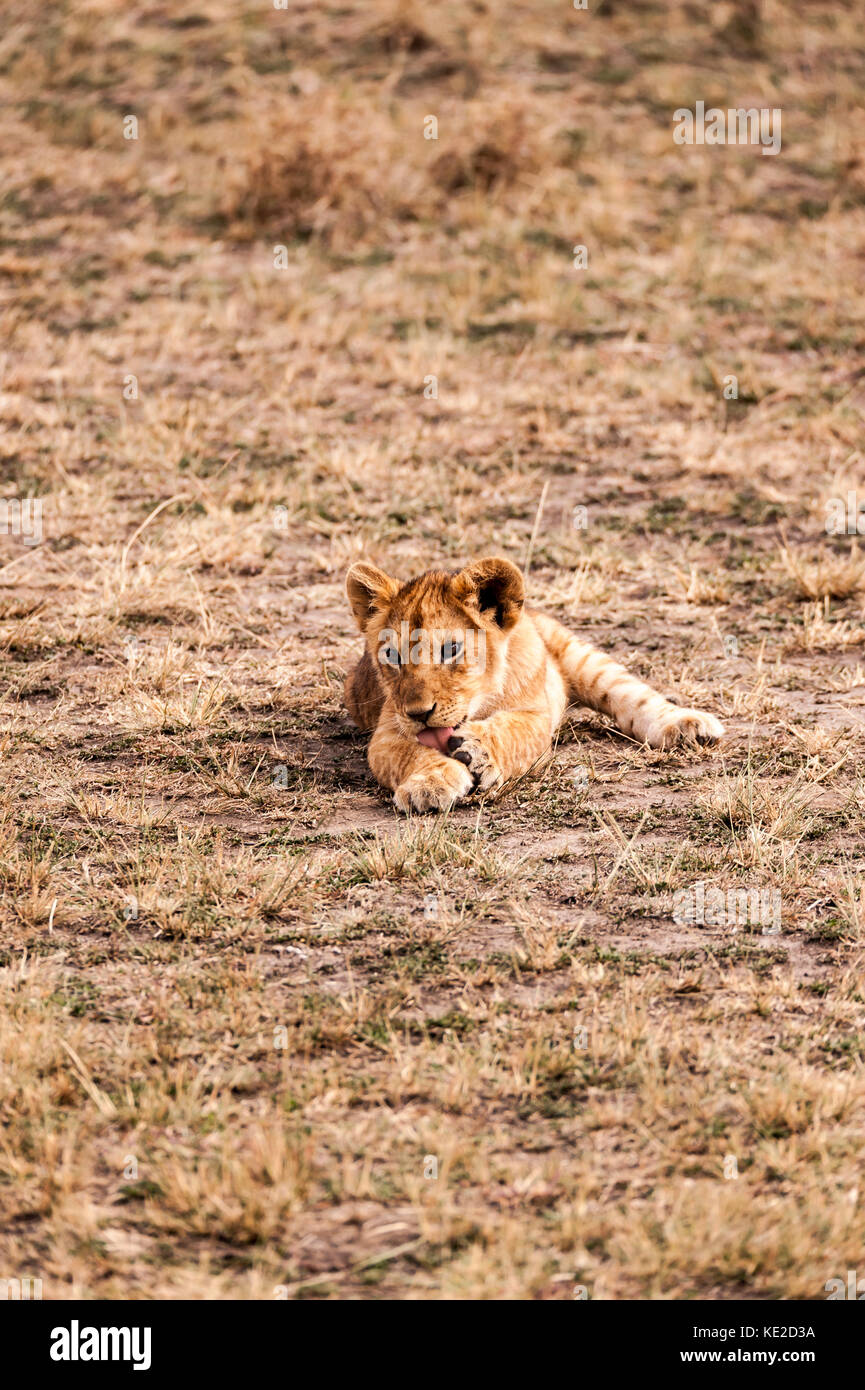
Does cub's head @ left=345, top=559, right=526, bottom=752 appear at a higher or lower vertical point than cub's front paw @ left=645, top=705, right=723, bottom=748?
higher

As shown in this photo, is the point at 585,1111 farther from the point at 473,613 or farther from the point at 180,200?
the point at 180,200

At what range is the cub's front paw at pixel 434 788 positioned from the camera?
598 cm

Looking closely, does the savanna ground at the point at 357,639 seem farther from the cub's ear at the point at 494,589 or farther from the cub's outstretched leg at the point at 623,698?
the cub's ear at the point at 494,589

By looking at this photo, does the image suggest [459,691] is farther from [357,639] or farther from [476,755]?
[357,639]

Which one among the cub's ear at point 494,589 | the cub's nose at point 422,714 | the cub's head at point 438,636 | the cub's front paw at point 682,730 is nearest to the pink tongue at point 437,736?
the cub's head at point 438,636

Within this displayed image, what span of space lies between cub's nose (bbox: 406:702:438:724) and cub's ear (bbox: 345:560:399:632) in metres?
0.67

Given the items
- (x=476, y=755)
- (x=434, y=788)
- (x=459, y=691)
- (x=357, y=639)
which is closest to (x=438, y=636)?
(x=459, y=691)

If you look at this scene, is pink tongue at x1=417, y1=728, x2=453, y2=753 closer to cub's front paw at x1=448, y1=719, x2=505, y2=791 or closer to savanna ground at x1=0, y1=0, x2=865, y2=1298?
cub's front paw at x1=448, y1=719, x2=505, y2=791

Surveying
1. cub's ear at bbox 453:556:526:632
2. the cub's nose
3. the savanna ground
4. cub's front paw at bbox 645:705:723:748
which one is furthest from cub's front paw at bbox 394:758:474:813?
cub's front paw at bbox 645:705:723:748

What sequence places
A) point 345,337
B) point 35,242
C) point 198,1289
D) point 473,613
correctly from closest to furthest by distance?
point 198,1289 → point 473,613 → point 345,337 → point 35,242

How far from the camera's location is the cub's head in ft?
19.6

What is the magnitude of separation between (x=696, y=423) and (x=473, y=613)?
18.5ft

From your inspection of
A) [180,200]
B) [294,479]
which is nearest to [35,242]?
[180,200]

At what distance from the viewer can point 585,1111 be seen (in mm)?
4336
